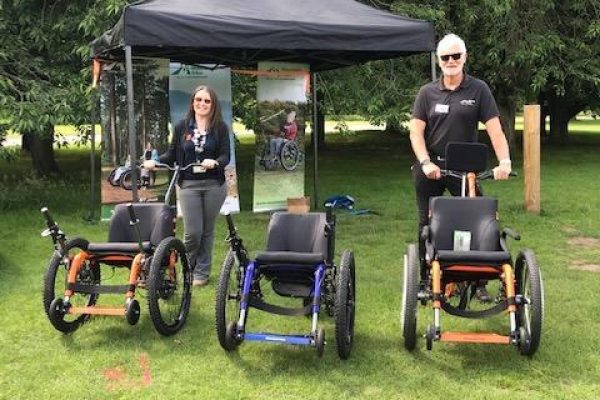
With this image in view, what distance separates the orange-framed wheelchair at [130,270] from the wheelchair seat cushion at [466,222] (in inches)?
64.6

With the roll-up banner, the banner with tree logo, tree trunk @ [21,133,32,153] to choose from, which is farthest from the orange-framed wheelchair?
tree trunk @ [21,133,32,153]

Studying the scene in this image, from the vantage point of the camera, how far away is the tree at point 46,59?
27.1ft

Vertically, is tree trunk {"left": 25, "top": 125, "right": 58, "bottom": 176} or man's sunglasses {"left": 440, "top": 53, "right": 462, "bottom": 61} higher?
man's sunglasses {"left": 440, "top": 53, "right": 462, "bottom": 61}

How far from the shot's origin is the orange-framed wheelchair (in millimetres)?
4215

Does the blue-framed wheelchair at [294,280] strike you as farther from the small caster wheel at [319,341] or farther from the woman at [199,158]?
the woman at [199,158]

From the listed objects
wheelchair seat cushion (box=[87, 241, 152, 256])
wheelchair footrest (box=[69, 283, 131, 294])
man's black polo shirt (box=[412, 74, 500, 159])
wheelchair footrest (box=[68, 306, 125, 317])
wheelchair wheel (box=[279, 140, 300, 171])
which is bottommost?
wheelchair footrest (box=[68, 306, 125, 317])

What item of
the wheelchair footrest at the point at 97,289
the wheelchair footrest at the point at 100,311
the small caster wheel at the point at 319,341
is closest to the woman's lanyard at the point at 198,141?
the wheelchair footrest at the point at 97,289

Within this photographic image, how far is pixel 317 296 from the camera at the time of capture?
3.83 metres

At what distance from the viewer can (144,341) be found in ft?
14.1

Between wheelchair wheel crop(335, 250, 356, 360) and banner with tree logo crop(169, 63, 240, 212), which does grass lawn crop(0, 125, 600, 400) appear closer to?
wheelchair wheel crop(335, 250, 356, 360)

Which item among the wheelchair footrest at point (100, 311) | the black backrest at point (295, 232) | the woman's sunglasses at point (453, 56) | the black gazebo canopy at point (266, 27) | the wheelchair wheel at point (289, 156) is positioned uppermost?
Answer: the black gazebo canopy at point (266, 27)

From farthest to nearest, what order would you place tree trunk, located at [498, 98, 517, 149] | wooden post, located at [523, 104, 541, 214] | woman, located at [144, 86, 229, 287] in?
tree trunk, located at [498, 98, 517, 149]
wooden post, located at [523, 104, 541, 214]
woman, located at [144, 86, 229, 287]

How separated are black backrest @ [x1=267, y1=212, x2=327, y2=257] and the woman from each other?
968 millimetres

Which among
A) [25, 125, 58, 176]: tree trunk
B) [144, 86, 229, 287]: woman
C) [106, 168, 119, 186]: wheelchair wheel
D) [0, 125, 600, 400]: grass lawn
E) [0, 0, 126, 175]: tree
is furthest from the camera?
[25, 125, 58, 176]: tree trunk
